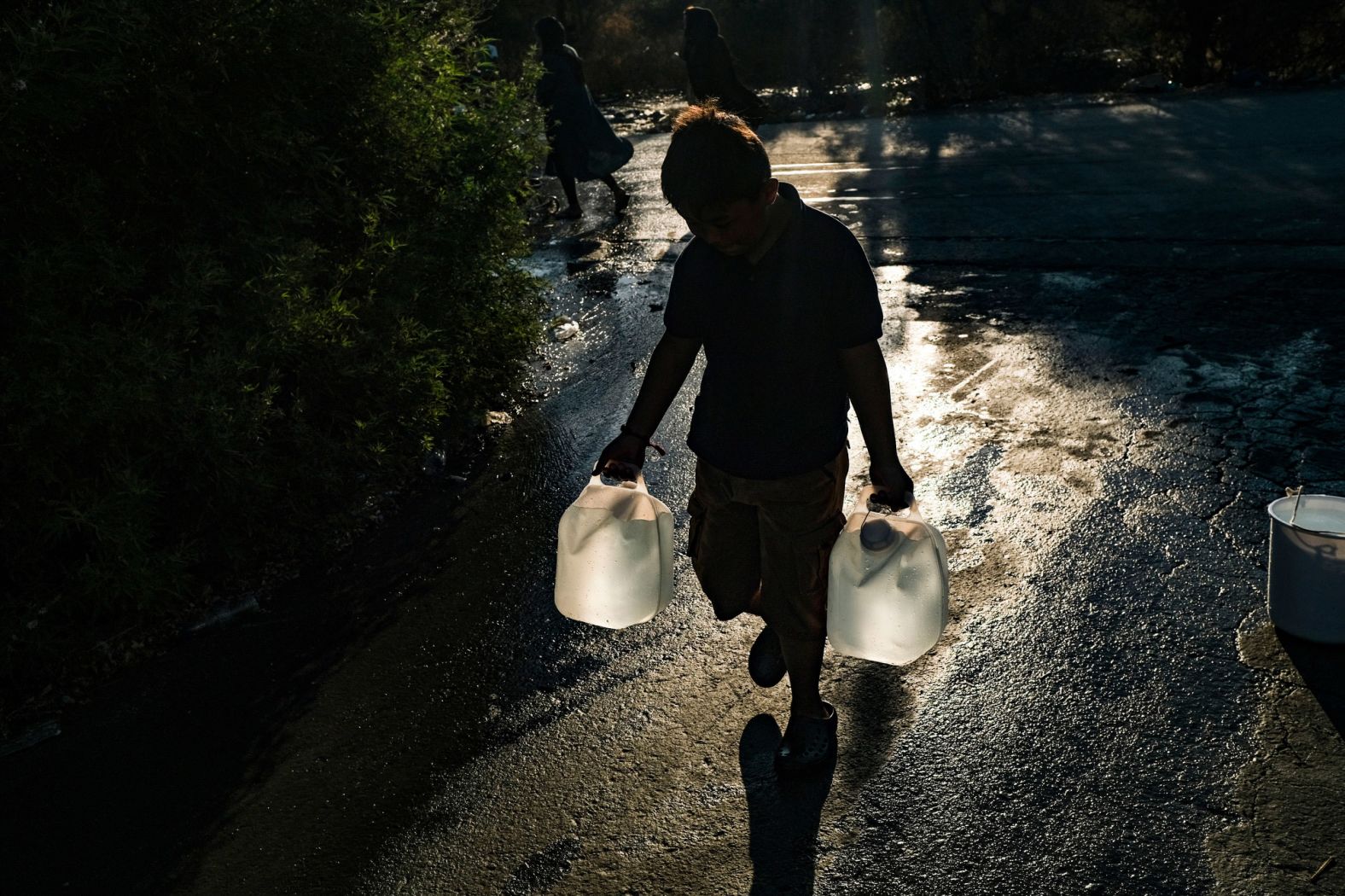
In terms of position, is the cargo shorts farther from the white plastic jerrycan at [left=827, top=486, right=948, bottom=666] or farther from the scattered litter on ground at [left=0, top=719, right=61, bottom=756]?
the scattered litter on ground at [left=0, top=719, right=61, bottom=756]

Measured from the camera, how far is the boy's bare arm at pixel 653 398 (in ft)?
10.3

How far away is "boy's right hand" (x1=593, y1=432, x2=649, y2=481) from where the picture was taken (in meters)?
3.16

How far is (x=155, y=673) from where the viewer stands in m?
4.34

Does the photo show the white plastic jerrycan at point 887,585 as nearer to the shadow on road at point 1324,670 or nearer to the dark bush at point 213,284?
the shadow on road at point 1324,670

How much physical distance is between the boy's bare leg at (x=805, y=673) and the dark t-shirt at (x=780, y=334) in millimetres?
539

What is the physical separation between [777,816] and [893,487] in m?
0.97

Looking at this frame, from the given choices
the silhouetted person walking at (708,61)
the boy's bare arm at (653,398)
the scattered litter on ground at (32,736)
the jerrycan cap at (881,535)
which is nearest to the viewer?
the jerrycan cap at (881,535)

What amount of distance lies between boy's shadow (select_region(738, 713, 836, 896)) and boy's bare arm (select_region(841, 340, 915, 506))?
883mm

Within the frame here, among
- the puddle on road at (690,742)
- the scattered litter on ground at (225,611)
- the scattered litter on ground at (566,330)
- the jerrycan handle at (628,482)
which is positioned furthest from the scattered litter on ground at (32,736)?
the scattered litter on ground at (566,330)

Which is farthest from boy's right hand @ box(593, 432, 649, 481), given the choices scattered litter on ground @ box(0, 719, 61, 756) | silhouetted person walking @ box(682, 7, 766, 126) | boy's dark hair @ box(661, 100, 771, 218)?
silhouetted person walking @ box(682, 7, 766, 126)

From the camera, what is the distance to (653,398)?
3.24m

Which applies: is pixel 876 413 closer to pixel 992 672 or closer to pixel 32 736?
pixel 992 672

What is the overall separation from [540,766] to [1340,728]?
229 centimetres

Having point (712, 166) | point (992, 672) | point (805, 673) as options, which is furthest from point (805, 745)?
point (712, 166)
